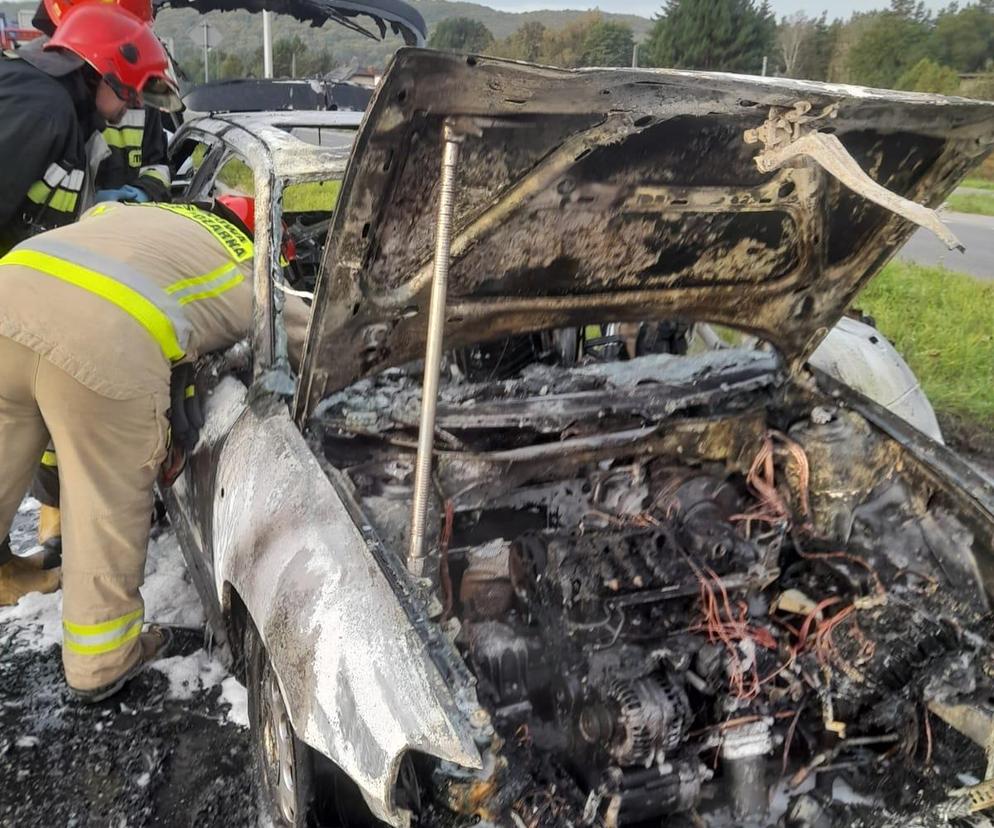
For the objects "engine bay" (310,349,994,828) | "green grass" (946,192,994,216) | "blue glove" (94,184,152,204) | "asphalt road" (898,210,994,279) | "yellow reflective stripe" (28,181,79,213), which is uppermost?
"yellow reflective stripe" (28,181,79,213)

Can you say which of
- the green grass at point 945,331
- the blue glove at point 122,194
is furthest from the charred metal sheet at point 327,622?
the green grass at point 945,331

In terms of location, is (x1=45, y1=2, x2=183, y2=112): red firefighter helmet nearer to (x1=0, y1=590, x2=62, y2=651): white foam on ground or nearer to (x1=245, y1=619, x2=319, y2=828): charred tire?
(x1=0, y1=590, x2=62, y2=651): white foam on ground

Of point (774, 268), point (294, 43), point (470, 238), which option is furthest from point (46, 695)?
point (294, 43)

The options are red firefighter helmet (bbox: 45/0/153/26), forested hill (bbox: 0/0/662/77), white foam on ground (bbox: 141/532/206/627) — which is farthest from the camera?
forested hill (bbox: 0/0/662/77)

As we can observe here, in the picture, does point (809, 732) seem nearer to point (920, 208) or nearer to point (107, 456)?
point (920, 208)

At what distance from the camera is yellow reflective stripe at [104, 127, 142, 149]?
3875 millimetres

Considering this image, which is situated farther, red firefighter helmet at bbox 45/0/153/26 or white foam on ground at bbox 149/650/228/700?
red firefighter helmet at bbox 45/0/153/26

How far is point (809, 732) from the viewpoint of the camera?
2.16 meters

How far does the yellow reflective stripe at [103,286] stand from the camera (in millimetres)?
2371

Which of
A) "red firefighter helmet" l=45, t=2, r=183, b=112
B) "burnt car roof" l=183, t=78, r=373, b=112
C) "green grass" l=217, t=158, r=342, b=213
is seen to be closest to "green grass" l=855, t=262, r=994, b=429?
"green grass" l=217, t=158, r=342, b=213

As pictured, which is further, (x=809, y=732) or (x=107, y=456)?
(x=107, y=456)

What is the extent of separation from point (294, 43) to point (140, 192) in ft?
140

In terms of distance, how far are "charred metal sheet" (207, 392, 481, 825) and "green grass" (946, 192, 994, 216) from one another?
55.4 feet

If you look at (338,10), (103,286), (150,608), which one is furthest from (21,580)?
(338,10)
